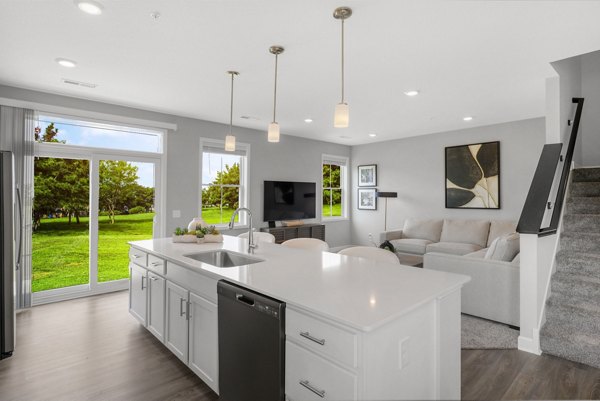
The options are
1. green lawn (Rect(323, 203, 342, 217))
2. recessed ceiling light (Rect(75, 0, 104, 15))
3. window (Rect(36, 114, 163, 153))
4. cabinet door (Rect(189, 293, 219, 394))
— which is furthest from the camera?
green lawn (Rect(323, 203, 342, 217))

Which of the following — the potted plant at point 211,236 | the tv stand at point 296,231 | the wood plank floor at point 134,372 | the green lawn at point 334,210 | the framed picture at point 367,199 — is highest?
the framed picture at point 367,199

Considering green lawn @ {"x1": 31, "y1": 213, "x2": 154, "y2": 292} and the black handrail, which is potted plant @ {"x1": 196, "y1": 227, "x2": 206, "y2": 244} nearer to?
green lawn @ {"x1": 31, "y1": 213, "x2": 154, "y2": 292}

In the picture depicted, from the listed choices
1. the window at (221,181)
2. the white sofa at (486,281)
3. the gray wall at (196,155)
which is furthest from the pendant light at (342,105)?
the window at (221,181)

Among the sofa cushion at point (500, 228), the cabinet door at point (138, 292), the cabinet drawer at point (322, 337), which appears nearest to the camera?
the cabinet drawer at point (322, 337)

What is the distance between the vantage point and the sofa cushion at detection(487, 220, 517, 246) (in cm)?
535

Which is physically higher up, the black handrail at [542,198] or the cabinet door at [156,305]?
the black handrail at [542,198]

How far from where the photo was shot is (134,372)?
97.4 inches

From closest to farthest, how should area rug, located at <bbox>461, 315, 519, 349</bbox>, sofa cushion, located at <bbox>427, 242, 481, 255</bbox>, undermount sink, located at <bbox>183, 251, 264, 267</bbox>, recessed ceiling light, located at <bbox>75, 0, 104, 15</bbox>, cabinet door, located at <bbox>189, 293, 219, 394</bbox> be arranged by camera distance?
cabinet door, located at <bbox>189, 293, 219, 394</bbox>, recessed ceiling light, located at <bbox>75, 0, 104, 15</bbox>, undermount sink, located at <bbox>183, 251, 264, 267</bbox>, area rug, located at <bbox>461, 315, 519, 349</bbox>, sofa cushion, located at <bbox>427, 242, 481, 255</bbox>

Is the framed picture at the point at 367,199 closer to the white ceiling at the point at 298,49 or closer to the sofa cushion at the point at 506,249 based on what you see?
the white ceiling at the point at 298,49

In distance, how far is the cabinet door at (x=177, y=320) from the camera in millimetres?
2326

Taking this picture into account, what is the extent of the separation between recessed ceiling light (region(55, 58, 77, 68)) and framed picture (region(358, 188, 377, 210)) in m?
5.94

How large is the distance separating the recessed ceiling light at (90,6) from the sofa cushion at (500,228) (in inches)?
232

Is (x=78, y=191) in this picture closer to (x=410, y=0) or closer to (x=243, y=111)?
(x=243, y=111)

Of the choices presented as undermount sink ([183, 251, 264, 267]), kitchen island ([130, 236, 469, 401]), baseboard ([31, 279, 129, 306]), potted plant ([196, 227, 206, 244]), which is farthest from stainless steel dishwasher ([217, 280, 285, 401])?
baseboard ([31, 279, 129, 306])
